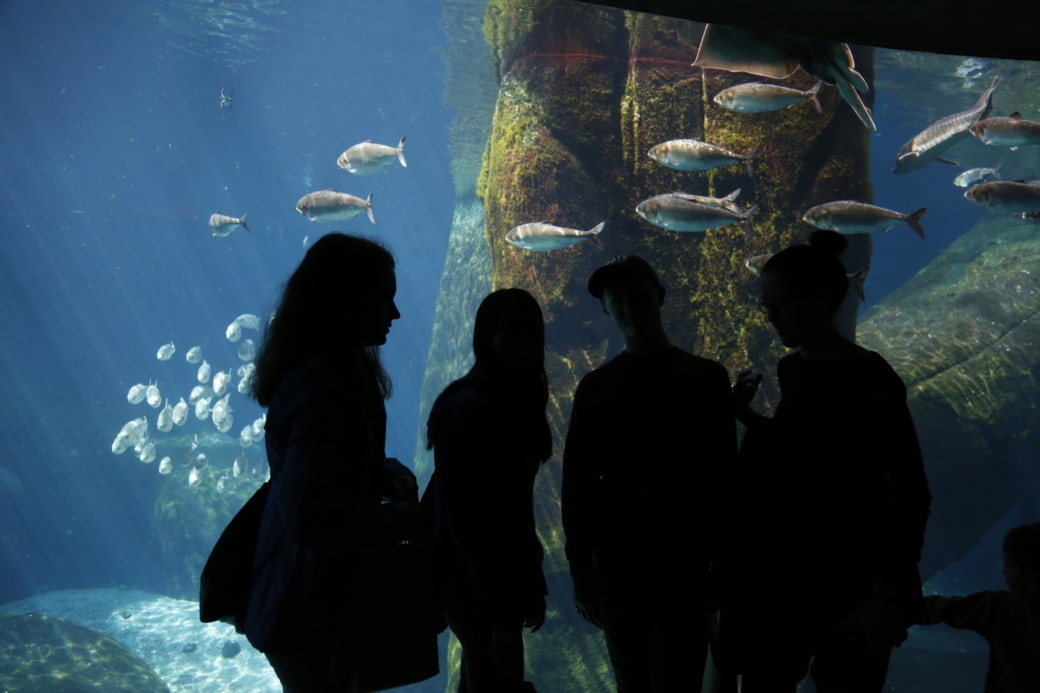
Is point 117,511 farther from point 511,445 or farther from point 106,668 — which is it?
point 511,445

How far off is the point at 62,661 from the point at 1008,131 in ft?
61.7

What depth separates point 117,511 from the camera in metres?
37.4

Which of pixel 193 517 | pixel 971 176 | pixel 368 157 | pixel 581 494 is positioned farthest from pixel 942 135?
pixel 193 517

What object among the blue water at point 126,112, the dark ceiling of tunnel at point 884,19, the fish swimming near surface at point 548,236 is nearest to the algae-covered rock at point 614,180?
the fish swimming near surface at point 548,236

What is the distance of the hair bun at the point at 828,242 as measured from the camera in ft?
7.74

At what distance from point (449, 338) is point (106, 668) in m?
13.0

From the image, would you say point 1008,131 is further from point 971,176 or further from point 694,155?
point 971,176

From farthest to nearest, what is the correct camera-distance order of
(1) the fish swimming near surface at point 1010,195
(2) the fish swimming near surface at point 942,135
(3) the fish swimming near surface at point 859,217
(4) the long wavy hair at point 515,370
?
(2) the fish swimming near surface at point 942,135 → (1) the fish swimming near surface at point 1010,195 → (3) the fish swimming near surface at point 859,217 → (4) the long wavy hair at point 515,370

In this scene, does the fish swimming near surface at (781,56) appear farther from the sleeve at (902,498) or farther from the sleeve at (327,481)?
the sleeve at (327,481)

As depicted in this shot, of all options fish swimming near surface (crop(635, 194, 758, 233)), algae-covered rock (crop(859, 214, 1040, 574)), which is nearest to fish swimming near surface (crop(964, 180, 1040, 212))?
fish swimming near surface (crop(635, 194, 758, 233))

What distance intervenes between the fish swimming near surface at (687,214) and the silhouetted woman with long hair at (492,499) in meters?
3.19

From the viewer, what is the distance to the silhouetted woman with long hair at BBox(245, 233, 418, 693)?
1.72m

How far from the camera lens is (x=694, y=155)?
5.20 metres

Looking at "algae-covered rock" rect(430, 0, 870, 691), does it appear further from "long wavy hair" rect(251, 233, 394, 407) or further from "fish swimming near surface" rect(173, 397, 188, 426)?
"fish swimming near surface" rect(173, 397, 188, 426)
